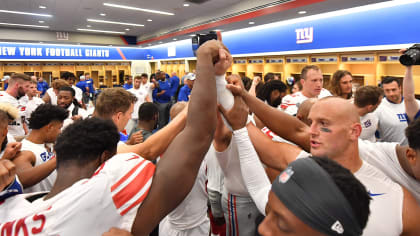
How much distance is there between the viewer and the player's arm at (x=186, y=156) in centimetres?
87

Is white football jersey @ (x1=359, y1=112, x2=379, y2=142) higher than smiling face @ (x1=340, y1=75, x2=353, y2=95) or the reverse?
the reverse

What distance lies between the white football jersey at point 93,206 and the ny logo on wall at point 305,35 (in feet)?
25.8

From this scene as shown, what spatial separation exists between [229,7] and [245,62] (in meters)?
2.99

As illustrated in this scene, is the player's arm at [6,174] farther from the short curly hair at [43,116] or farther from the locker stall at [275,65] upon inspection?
the locker stall at [275,65]

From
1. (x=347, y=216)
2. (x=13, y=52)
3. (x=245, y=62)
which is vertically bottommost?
(x=347, y=216)

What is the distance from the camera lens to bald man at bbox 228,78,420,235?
1.08 m

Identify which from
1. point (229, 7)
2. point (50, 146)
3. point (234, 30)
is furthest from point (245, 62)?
point (50, 146)

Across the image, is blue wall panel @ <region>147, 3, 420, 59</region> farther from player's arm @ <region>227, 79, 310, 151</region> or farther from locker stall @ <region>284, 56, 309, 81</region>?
player's arm @ <region>227, 79, 310, 151</region>

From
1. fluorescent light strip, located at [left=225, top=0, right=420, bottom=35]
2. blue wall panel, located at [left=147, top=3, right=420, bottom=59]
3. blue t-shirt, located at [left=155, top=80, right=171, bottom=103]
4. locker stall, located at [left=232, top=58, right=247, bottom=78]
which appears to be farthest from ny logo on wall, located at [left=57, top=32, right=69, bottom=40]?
fluorescent light strip, located at [left=225, top=0, right=420, bottom=35]

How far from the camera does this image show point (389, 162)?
131cm

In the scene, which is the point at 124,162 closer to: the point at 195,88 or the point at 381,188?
the point at 195,88

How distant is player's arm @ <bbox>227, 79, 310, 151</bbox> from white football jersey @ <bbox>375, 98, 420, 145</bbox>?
210cm

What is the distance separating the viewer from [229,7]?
795cm

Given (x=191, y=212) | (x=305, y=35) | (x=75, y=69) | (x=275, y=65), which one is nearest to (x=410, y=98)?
(x=191, y=212)
